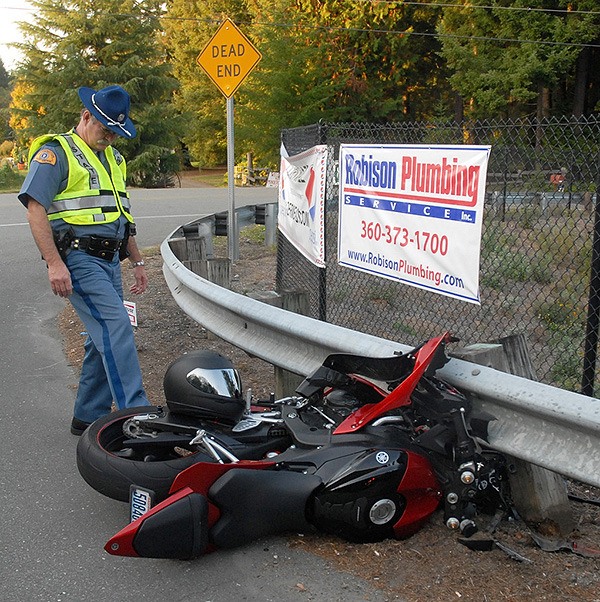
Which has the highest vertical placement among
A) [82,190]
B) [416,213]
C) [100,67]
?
[100,67]

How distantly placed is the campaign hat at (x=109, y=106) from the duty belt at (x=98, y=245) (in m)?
0.64

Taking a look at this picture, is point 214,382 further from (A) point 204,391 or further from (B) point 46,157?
(B) point 46,157

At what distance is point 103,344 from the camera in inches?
176

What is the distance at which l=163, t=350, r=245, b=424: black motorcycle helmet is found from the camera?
12.0 feet

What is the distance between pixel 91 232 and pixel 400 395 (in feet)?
7.35

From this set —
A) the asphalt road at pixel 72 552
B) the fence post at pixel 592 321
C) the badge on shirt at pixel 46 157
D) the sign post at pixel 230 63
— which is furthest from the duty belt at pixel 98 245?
the sign post at pixel 230 63

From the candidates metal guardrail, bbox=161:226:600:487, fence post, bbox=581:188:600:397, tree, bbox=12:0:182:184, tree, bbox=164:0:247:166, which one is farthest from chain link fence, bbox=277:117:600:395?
tree, bbox=164:0:247:166

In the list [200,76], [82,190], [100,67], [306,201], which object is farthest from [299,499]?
[200,76]

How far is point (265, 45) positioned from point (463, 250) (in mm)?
33211

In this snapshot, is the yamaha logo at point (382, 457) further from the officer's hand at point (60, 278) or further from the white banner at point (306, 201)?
the white banner at point (306, 201)

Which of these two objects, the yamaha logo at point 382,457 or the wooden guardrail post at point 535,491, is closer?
the yamaha logo at point 382,457

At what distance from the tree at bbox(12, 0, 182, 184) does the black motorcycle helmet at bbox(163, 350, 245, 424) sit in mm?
35691

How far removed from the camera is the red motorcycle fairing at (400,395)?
10.9ft

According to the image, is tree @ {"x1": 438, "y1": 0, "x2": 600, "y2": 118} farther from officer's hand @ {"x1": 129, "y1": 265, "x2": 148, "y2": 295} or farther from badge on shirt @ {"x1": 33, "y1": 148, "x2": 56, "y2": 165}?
badge on shirt @ {"x1": 33, "y1": 148, "x2": 56, "y2": 165}
